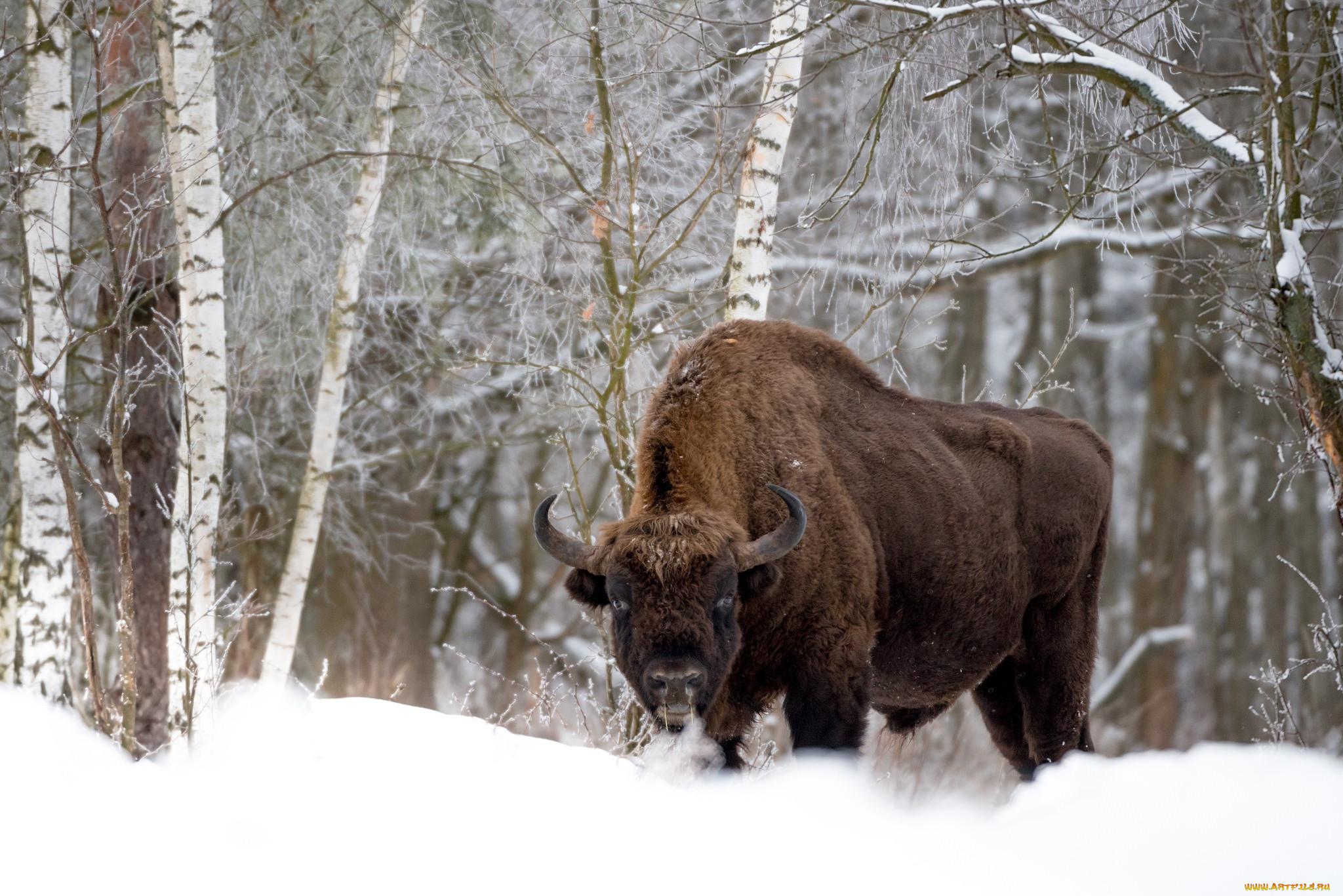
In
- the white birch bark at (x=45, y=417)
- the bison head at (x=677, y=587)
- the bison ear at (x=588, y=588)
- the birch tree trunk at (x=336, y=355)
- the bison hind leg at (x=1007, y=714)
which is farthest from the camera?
the birch tree trunk at (x=336, y=355)

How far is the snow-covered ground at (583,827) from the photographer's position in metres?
3.82

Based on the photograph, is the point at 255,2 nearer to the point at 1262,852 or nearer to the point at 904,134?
the point at 904,134

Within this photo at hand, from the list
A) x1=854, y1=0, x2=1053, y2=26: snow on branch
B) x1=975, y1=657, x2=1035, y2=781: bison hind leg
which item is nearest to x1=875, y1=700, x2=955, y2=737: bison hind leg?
x1=975, y1=657, x2=1035, y2=781: bison hind leg

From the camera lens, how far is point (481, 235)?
10602mm

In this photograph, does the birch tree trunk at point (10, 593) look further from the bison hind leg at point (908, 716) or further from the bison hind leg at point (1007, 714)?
the bison hind leg at point (1007, 714)

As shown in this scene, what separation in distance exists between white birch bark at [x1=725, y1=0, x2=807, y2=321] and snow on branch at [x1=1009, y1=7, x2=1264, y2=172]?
2.20 m

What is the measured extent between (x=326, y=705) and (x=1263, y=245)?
4445mm

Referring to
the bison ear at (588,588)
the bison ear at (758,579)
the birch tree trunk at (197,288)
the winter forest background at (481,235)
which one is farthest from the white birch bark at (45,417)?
the bison ear at (758,579)

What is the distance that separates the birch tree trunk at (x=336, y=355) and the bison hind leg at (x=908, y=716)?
4.57m

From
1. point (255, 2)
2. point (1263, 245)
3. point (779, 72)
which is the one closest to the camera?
point (1263, 245)

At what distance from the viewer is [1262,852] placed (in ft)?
13.4

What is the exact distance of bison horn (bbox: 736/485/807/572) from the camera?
534 centimetres

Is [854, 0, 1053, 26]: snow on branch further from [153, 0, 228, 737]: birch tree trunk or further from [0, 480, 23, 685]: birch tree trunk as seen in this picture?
[0, 480, 23, 685]: birch tree trunk

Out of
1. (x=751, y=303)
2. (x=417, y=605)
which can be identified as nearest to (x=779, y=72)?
(x=751, y=303)
